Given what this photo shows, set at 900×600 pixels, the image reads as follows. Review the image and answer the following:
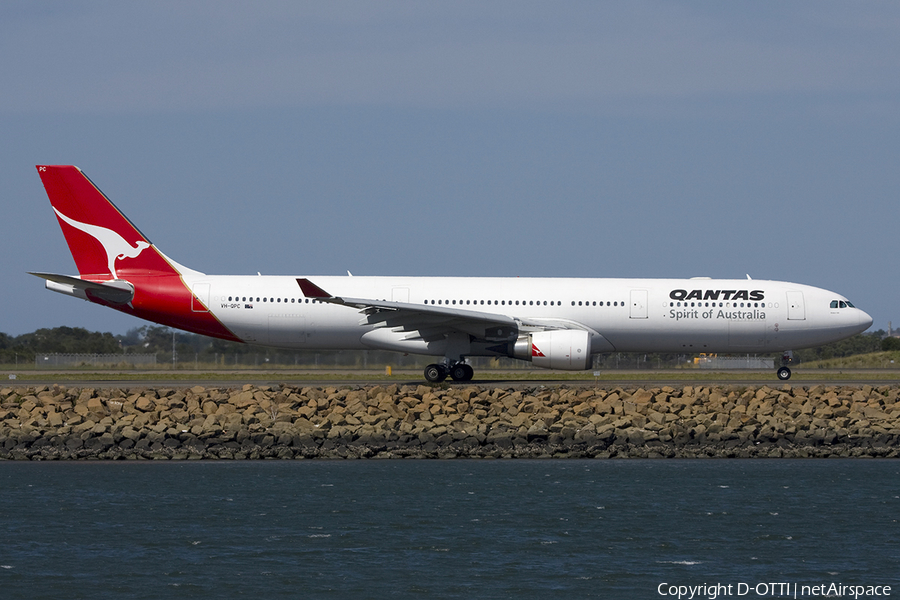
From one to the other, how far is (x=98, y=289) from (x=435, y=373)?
1069 cm

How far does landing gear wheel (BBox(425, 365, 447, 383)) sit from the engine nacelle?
285 cm

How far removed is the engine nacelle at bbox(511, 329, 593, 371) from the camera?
2944 centimetres

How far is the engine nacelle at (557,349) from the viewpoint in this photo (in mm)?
29438

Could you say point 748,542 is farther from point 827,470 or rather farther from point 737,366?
point 737,366

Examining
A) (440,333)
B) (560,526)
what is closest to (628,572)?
(560,526)

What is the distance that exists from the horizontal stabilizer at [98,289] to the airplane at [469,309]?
31 mm

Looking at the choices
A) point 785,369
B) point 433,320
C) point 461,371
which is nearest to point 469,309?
point 461,371

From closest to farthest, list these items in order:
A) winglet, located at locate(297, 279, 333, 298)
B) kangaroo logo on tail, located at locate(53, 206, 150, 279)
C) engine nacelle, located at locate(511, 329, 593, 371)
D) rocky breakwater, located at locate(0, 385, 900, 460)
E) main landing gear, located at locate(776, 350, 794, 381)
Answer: rocky breakwater, located at locate(0, 385, 900, 460), winglet, located at locate(297, 279, 333, 298), engine nacelle, located at locate(511, 329, 593, 371), kangaroo logo on tail, located at locate(53, 206, 150, 279), main landing gear, located at locate(776, 350, 794, 381)

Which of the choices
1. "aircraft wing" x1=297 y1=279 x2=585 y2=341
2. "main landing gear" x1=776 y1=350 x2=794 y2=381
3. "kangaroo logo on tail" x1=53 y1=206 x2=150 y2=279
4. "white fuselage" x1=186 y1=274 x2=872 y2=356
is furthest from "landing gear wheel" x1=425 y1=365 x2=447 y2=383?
"main landing gear" x1=776 y1=350 x2=794 y2=381

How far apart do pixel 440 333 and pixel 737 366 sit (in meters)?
24.1

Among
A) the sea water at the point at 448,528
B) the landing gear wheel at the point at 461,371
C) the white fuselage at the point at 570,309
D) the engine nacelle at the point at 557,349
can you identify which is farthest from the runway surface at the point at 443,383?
the sea water at the point at 448,528

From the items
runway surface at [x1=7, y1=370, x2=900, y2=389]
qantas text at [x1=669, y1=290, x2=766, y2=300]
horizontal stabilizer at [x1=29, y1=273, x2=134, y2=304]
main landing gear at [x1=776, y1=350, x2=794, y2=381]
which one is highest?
qantas text at [x1=669, y1=290, x2=766, y2=300]

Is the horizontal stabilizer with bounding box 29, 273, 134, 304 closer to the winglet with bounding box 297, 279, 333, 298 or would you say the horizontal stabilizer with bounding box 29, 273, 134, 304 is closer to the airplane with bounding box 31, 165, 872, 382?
the airplane with bounding box 31, 165, 872, 382

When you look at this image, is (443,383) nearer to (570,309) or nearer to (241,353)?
(570,309)
